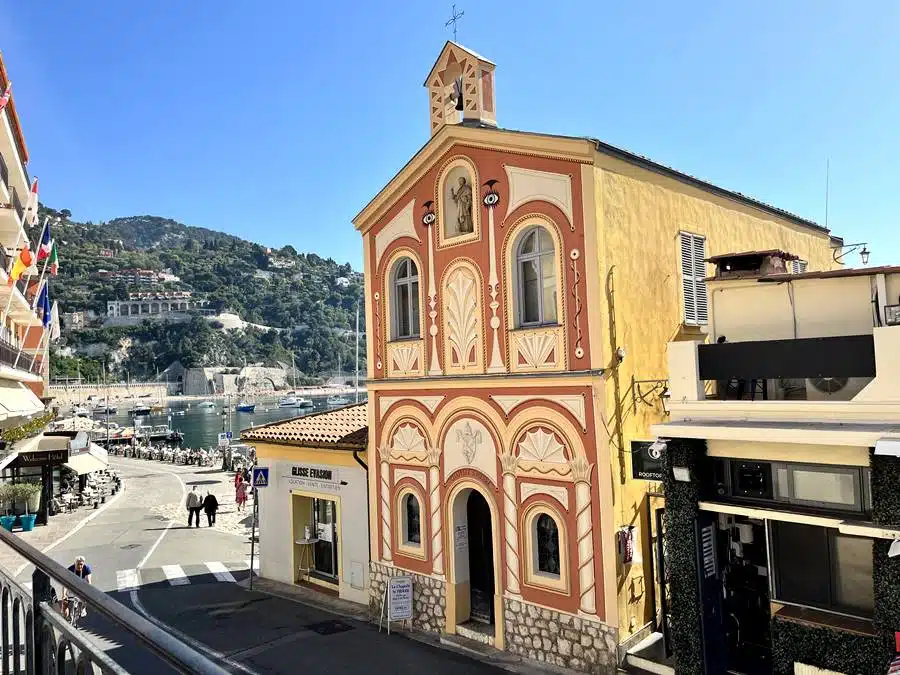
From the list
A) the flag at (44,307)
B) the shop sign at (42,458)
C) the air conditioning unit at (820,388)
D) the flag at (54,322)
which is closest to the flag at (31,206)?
the flag at (44,307)

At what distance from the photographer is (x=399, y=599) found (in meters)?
14.4

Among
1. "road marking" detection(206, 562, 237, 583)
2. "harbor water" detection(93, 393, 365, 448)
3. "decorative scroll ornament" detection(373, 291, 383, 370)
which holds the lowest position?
"harbor water" detection(93, 393, 365, 448)

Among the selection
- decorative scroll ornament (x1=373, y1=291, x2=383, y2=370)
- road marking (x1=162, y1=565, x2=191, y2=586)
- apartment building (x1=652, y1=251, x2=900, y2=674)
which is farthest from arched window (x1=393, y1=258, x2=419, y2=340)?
road marking (x1=162, y1=565, x2=191, y2=586)

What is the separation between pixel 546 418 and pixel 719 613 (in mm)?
4158

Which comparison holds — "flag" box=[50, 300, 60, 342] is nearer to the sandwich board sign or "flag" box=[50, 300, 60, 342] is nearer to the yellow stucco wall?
the sandwich board sign

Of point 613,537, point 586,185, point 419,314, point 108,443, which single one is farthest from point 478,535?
point 108,443

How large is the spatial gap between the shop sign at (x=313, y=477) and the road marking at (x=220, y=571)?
12.5 feet

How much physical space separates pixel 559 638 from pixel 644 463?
3.61 meters

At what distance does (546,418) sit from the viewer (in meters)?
12.4

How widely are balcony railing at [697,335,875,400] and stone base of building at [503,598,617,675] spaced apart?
14.9 feet

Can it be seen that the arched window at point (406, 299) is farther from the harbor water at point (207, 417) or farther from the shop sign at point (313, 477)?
the harbor water at point (207, 417)

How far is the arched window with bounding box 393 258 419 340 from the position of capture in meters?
15.3

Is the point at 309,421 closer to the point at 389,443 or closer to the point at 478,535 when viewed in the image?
the point at 389,443

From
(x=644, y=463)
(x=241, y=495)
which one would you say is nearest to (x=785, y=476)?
(x=644, y=463)
